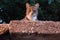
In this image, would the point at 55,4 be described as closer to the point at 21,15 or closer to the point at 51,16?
the point at 51,16

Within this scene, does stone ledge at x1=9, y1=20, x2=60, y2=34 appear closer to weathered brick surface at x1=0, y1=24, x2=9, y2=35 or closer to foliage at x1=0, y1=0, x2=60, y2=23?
weathered brick surface at x1=0, y1=24, x2=9, y2=35

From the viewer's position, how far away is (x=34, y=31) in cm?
96

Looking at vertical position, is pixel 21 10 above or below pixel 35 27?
below

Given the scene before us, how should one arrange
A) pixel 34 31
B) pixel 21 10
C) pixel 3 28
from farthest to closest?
1. pixel 21 10
2. pixel 3 28
3. pixel 34 31

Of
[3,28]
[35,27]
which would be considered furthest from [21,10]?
[35,27]

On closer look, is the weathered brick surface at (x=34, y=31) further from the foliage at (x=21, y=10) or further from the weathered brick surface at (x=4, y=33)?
the foliage at (x=21, y=10)

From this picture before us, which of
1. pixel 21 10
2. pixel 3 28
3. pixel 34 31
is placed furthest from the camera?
pixel 21 10

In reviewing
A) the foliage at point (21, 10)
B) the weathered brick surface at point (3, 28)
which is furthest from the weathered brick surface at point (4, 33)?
the foliage at point (21, 10)

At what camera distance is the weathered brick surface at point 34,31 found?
947 mm

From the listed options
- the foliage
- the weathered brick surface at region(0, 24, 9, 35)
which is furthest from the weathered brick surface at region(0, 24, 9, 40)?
the foliage

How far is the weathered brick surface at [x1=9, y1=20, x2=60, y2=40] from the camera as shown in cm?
95

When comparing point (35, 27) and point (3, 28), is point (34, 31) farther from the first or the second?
point (3, 28)

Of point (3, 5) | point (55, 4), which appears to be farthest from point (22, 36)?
point (55, 4)

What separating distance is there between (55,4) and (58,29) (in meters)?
3.65
